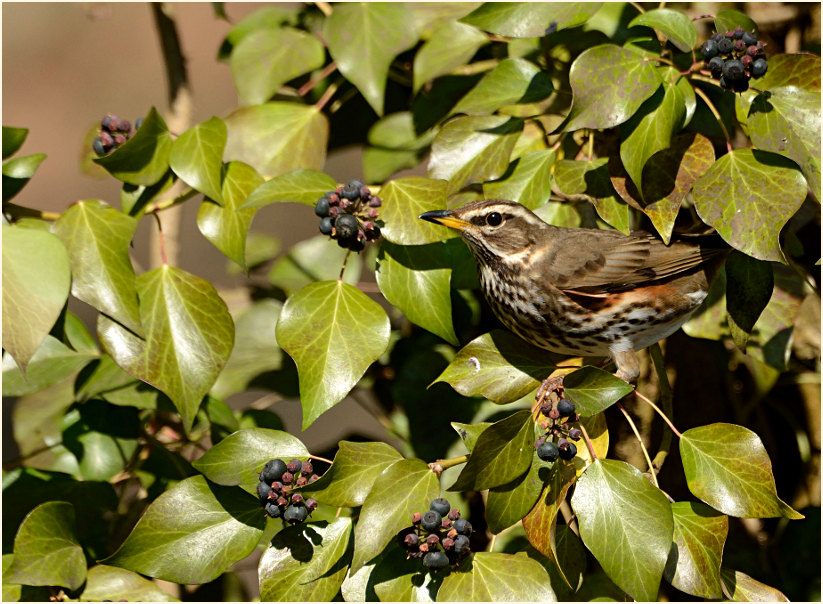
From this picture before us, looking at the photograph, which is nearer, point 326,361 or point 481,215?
point 326,361

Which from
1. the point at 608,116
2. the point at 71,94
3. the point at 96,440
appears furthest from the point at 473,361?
the point at 71,94

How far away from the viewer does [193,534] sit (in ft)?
6.40

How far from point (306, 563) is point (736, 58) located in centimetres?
145

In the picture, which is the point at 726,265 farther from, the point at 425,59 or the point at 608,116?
the point at 425,59

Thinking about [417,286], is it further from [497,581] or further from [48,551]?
[48,551]

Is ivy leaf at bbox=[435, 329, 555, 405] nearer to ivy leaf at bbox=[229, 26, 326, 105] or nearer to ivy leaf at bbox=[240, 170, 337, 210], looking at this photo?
ivy leaf at bbox=[240, 170, 337, 210]

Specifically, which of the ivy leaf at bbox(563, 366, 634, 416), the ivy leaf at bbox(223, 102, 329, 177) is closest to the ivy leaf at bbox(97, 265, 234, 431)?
the ivy leaf at bbox(223, 102, 329, 177)

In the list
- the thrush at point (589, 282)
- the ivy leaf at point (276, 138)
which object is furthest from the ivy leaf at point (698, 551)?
the ivy leaf at point (276, 138)

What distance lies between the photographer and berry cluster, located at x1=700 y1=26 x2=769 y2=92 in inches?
75.6

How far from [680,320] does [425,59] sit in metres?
1.01

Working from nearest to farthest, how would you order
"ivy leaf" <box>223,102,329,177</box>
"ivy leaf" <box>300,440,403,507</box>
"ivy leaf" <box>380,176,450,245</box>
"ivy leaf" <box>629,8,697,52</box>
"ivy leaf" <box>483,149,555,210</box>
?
"ivy leaf" <box>300,440,403,507</box>, "ivy leaf" <box>629,8,697,52</box>, "ivy leaf" <box>380,176,450,245</box>, "ivy leaf" <box>483,149,555,210</box>, "ivy leaf" <box>223,102,329,177</box>

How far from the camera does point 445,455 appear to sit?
2484 millimetres

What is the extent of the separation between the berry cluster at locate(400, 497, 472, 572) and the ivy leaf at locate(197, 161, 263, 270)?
31.2 inches

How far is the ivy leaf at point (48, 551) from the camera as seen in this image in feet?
6.57
